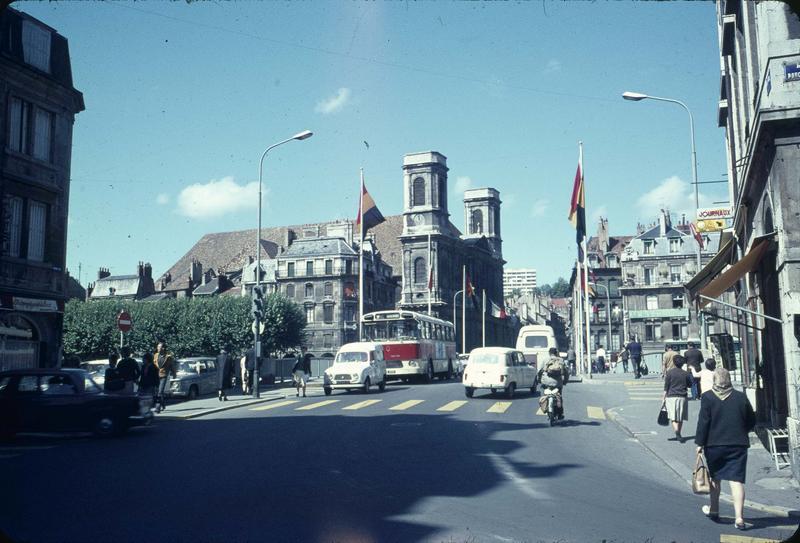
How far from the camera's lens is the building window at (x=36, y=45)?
21.8 metres

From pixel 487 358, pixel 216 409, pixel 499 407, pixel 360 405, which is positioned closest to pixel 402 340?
pixel 487 358

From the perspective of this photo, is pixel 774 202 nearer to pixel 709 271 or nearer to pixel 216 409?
pixel 709 271

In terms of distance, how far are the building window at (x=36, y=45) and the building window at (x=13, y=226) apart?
4.42m

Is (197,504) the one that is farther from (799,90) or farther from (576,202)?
(576,202)

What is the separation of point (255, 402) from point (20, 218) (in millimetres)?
9316

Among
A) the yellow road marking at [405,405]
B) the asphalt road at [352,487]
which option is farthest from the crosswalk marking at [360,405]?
the asphalt road at [352,487]

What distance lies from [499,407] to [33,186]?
1552 centimetres

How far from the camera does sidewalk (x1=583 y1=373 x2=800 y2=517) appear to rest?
8.87m

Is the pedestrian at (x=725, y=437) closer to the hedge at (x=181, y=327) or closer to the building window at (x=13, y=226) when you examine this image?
the building window at (x=13, y=226)

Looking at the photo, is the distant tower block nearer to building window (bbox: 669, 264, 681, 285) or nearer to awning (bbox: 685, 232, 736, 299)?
building window (bbox: 669, 264, 681, 285)

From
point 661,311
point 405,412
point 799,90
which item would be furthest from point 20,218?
point 661,311

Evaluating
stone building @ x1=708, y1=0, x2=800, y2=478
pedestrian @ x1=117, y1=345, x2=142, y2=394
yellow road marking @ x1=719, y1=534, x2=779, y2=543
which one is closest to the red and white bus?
pedestrian @ x1=117, y1=345, x2=142, y2=394

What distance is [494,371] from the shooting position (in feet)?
75.9

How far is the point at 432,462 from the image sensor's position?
1102 centimetres
